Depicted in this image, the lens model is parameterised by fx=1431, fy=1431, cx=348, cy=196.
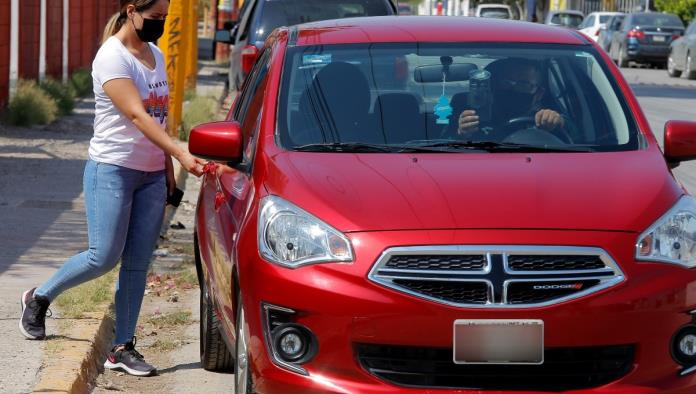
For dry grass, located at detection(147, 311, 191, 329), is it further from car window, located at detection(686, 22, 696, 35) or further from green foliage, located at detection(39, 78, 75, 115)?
car window, located at detection(686, 22, 696, 35)

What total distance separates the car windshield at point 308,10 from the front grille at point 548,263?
A: 1127cm

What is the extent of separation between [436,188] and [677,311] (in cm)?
95

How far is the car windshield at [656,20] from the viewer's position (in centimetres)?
4156

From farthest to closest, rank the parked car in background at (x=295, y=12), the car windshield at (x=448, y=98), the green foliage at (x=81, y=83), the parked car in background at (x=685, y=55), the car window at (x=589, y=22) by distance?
the car window at (x=589, y=22)
the parked car in background at (x=685, y=55)
the green foliage at (x=81, y=83)
the parked car in background at (x=295, y=12)
the car windshield at (x=448, y=98)

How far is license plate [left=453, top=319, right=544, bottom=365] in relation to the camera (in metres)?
Answer: 4.69

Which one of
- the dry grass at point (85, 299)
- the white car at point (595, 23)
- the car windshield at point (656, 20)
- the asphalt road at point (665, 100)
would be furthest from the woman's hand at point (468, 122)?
the white car at point (595, 23)

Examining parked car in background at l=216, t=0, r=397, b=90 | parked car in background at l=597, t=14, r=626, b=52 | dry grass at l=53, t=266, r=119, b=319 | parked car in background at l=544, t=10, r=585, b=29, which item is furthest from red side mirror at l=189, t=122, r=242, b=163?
parked car in background at l=544, t=10, r=585, b=29

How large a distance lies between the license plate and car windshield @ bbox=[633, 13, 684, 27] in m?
37.9

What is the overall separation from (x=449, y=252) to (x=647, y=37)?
123ft

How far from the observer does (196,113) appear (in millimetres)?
19328

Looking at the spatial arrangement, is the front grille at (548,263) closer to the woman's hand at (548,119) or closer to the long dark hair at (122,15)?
the woman's hand at (548,119)

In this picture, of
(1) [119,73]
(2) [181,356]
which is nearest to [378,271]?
(1) [119,73]

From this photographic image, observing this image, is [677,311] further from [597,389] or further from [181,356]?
[181,356]

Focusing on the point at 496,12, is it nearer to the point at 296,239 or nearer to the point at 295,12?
the point at 295,12
